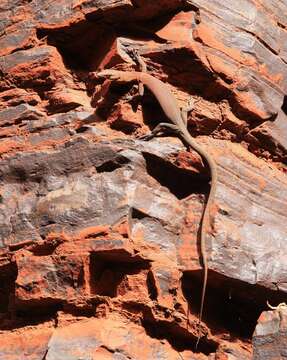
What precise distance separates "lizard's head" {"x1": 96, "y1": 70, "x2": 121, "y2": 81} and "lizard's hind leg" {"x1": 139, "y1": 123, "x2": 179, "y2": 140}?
705 mm

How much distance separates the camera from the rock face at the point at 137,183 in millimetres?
7016

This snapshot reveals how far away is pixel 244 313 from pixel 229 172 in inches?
56.5

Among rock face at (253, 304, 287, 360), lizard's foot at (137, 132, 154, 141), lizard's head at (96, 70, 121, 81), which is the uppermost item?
lizard's head at (96, 70, 121, 81)

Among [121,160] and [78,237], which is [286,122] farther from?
[78,237]

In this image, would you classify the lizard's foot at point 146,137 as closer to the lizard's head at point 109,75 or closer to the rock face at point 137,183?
the rock face at point 137,183

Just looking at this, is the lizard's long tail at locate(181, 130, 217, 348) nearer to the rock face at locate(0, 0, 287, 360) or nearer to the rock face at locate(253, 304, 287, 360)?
Result: the rock face at locate(0, 0, 287, 360)

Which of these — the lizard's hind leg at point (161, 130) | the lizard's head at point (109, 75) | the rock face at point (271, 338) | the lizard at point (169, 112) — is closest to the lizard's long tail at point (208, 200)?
the lizard at point (169, 112)

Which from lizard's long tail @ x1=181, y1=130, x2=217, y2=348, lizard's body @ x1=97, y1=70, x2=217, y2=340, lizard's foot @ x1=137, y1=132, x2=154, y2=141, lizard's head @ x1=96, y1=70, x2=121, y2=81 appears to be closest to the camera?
lizard's long tail @ x1=181, y1=130, x2=217, y2=348

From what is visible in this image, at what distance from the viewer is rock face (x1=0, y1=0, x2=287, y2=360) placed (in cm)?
702

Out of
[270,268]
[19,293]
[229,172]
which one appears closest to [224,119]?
[229,172]

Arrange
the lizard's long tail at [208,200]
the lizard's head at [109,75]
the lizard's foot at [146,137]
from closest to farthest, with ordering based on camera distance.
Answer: the lizard's long tail at [208,200] → the lizard's foot at [146,137] → the lizard's head at [109,75]

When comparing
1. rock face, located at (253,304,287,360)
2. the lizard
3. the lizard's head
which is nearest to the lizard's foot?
the lizard

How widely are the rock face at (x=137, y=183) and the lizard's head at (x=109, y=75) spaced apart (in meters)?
0.10

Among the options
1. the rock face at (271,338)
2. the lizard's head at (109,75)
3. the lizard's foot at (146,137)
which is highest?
the lizard's head at (109,75)
